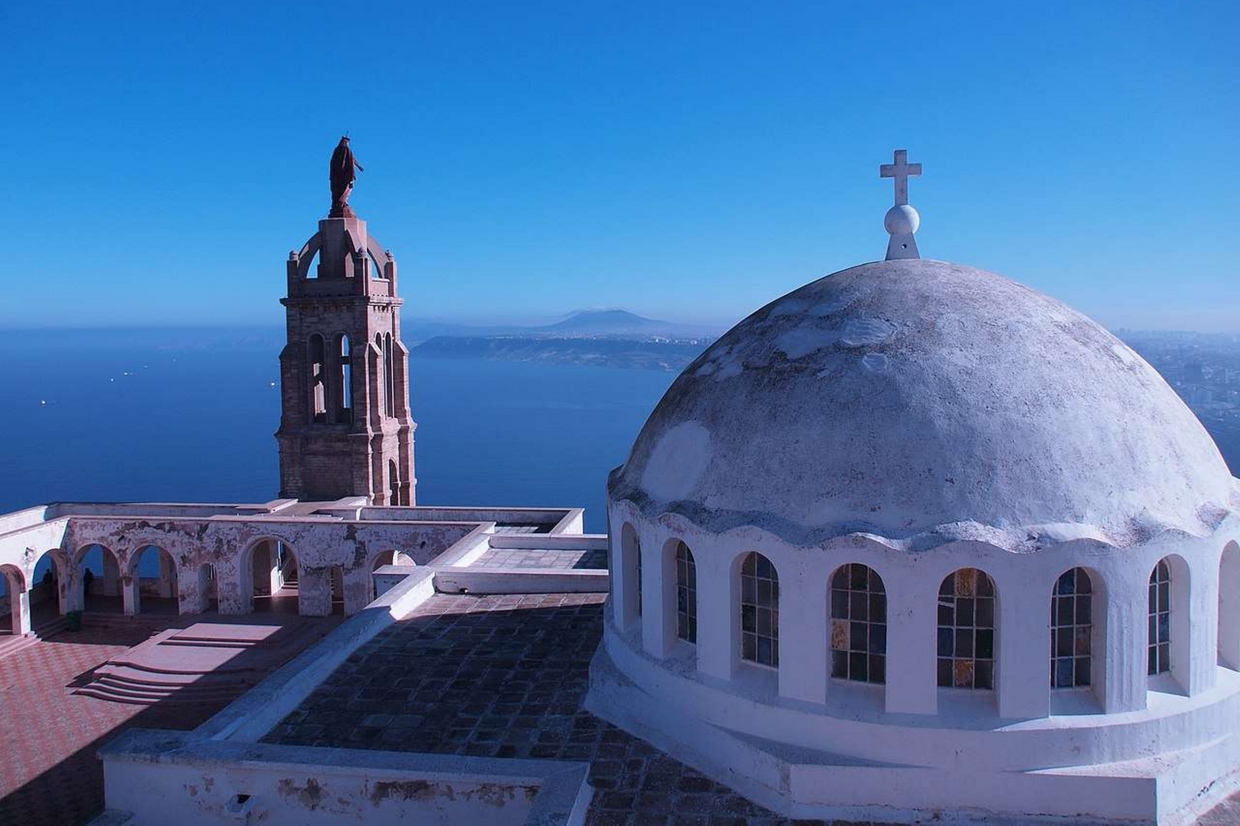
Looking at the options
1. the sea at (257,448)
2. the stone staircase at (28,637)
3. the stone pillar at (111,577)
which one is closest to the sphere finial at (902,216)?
the stone staircase at (28,637)

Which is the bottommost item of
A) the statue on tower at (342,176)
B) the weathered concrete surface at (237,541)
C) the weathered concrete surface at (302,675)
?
the weathered concrete surface at (237,541)

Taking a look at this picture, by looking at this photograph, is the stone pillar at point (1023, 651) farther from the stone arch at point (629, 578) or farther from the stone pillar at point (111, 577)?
the stone pillar at point (111, 577)

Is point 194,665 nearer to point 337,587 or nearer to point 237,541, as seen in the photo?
point 237,541

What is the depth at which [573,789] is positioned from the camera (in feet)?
26.1

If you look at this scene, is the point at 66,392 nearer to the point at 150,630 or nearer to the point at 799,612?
the point at 150,630

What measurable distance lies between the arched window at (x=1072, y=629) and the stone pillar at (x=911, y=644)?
1.03 m

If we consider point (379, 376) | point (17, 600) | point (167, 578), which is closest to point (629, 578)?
point (379, 376)

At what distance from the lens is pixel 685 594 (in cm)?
938

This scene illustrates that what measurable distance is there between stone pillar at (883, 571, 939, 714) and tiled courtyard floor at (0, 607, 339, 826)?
14.0 meters

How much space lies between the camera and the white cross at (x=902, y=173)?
10.5m

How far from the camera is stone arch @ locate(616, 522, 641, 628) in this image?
396 inches

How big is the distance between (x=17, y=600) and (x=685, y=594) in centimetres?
2338

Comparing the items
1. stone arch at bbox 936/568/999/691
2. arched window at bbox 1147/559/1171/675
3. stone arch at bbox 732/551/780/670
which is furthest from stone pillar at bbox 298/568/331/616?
arched window at bbox 1147/559/1171/675

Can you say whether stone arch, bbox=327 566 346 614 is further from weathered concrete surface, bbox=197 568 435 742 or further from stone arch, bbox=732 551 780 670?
stone arch, bbox=732 551 780 670
